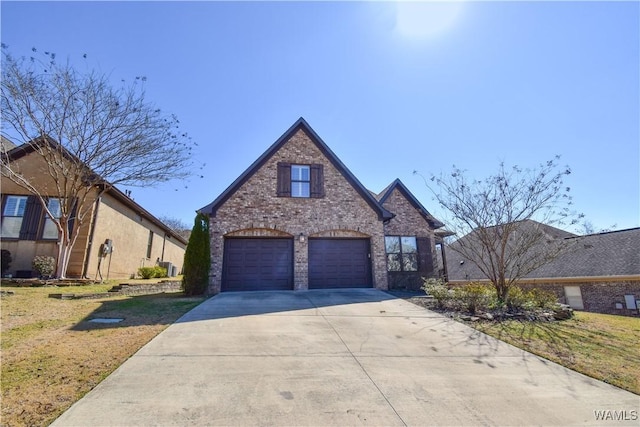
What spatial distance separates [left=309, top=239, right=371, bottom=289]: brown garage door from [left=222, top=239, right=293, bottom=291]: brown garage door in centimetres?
103

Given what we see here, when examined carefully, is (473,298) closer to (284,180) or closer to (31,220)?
(284,180)

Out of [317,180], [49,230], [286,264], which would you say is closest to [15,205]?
[49,230]

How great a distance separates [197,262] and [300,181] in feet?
17.5

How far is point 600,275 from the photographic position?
17969mm

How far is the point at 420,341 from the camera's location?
5895 millimetres

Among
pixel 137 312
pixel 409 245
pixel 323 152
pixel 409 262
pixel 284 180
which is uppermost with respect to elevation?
pixel 323 152

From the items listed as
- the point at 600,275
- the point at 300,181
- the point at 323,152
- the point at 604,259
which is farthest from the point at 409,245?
the point at 604,259

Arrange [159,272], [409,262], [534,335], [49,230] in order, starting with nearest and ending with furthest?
[534,335], [49,230], [409,262], [159,272]

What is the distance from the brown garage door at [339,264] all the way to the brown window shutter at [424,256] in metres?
3.68

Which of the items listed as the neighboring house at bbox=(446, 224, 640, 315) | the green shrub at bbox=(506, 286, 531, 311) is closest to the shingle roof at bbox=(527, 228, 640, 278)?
the neighboring house at bbox=(446, 224, 640, 315)

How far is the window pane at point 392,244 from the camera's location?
1544 centimetres

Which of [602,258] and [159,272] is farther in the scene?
[159,272]

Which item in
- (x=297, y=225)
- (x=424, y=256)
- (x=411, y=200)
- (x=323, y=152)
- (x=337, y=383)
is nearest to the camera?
(x=337, y=383)

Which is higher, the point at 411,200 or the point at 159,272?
the point at 411,200
